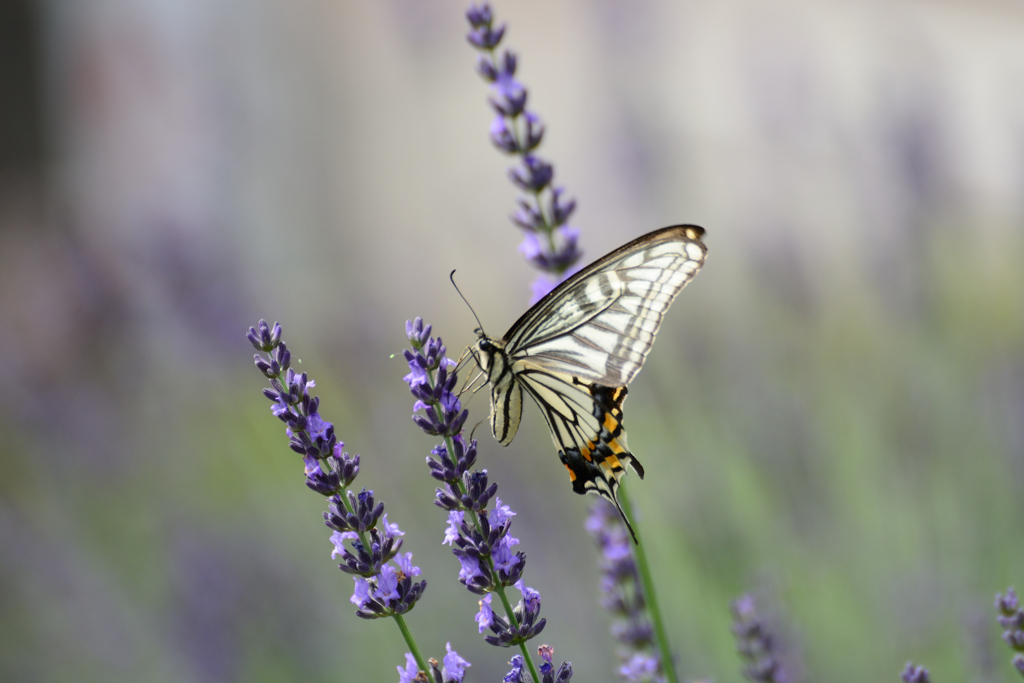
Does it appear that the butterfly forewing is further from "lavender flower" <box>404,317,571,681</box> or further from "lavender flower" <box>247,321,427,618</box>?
"lavender flower" <box>247,321,427,618</box>

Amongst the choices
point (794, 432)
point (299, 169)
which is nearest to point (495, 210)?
point (299, 169)

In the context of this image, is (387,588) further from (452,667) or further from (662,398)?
(662,398)

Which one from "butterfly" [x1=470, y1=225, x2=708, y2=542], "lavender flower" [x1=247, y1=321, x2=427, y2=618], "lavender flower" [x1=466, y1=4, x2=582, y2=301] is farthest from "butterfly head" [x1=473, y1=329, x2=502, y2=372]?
"lavender flower" [x1=247, y1=321, x2=427, y2=618]

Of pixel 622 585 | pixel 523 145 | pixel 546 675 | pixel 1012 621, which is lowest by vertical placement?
pixel 546 675

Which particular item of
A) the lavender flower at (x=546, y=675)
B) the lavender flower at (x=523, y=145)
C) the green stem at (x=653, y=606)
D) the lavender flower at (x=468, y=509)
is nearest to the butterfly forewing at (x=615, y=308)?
the lavender flower at (x=523, y=145)

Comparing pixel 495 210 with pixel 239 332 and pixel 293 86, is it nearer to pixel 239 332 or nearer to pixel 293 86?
pixel 293 86

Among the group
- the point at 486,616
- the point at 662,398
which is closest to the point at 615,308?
the point at 486,616

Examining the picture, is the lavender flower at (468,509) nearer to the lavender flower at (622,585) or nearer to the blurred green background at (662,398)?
the lavender flower at (622,585)
